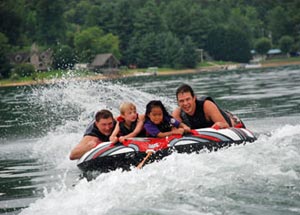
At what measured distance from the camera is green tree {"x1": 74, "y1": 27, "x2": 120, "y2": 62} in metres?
93.3

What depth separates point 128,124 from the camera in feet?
40.8

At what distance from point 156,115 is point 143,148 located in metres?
0.61

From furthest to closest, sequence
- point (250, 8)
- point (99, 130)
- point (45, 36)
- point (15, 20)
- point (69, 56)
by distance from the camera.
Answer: point (250, 8) < point (45, 36) < point (15, 20) < point (69, 56) < point (99, 130)

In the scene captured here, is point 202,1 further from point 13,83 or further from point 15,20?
point 13,83

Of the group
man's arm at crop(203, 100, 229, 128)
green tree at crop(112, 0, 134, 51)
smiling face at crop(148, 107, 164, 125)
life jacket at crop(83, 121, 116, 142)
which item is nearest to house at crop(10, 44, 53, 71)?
green tree at crop(112, 0, 134, 51)

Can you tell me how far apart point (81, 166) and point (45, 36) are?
3696 inches

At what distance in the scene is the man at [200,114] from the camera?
41.8 feet

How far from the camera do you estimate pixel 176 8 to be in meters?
116

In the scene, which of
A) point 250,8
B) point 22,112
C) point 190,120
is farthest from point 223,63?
point 190,120

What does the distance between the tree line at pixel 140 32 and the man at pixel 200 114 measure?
67.8 metres

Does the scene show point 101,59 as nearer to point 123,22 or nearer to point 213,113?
point 123,22

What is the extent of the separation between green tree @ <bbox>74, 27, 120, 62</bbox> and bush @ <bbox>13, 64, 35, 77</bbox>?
13.0m

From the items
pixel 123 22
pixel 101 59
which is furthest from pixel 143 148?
pixel 123 22

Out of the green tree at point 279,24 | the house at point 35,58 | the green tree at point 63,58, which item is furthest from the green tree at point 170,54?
the green tree at point 279,24
